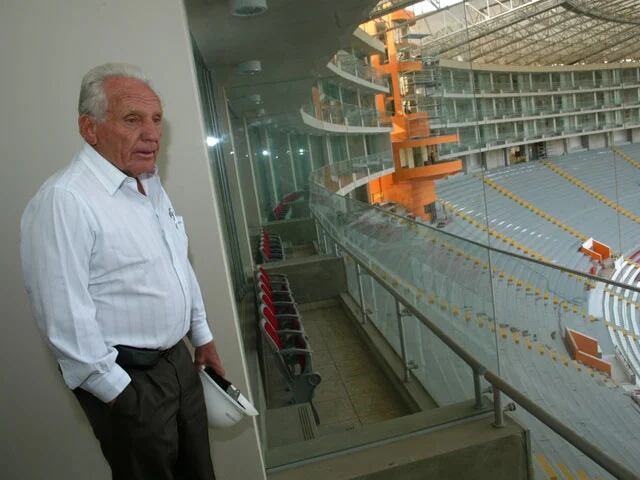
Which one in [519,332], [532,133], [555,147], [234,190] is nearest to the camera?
[519,332]

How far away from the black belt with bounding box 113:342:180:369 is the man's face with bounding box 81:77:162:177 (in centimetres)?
43

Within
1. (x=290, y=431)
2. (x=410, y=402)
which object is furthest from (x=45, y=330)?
(x=410, y=402)

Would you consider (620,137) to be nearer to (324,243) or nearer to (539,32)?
(539,32)

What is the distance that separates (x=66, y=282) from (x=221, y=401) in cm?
62

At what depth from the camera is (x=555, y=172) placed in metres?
3.62

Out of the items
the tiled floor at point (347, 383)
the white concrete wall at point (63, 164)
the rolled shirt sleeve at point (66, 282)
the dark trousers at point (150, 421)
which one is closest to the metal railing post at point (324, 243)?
the tiled floor at point (347, 383)

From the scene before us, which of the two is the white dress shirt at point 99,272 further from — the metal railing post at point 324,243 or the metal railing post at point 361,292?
the metal railing post at point 324,243

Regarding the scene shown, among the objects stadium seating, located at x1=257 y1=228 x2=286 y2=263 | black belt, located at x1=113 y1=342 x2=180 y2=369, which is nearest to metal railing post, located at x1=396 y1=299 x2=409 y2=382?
black belt, located at x1=113 y1=342 x2=180 y2=369

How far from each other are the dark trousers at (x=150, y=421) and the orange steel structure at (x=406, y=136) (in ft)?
7.69

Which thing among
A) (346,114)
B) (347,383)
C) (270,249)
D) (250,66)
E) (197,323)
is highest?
(250,66)

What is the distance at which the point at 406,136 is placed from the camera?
3197 millimetres

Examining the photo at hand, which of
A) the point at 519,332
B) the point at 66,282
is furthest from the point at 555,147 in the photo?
the point at 66,282

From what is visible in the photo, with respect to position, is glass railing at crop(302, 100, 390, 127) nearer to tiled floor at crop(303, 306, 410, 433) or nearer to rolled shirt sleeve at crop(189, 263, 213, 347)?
tiled floor at crop(303, 306, 410, 433)

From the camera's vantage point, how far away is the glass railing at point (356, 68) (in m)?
3.28
